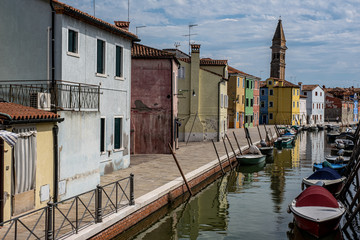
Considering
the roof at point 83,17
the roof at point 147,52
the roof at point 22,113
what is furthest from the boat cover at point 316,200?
the roof at point 147,52

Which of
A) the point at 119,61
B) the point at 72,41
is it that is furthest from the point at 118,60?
the point at 72,41

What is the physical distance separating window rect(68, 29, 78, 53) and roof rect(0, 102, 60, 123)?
4.32 metres

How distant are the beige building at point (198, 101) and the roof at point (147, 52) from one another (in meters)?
10.5

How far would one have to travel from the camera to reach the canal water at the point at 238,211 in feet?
51.3

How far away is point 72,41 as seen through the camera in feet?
57.9

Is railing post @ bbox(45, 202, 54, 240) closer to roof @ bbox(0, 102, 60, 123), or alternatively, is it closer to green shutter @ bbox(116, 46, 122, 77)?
roof @ bbox(0, 102, 60, 123)

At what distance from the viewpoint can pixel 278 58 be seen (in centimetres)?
11481

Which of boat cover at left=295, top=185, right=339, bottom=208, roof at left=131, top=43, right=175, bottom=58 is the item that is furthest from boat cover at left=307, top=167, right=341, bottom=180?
roof at left=131, top=43, right=175, bottom=58

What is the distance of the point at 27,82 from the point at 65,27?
2.66m

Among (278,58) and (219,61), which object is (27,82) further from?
(278,58)

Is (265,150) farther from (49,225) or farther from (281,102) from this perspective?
(281,102)

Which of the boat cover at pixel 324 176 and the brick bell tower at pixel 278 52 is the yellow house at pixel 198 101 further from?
the brick bell tower at pixel 278 52

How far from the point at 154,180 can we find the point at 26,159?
762 centimetres

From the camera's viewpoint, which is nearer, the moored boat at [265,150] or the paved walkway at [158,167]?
the paved walkway at [158,167]
